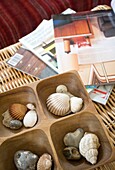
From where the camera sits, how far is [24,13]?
121 cm

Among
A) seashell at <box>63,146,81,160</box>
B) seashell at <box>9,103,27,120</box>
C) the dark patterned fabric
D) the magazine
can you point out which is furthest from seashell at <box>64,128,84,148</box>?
Answer: the dark patterned fabric

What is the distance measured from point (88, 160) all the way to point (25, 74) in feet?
1.09

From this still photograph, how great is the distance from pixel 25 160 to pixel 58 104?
0.50 ft

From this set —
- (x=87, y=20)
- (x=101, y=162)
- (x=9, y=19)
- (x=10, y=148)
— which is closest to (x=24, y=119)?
(x=10, y=148)

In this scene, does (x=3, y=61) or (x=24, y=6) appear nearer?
(x=3, y=61)

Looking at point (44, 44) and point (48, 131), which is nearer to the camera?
point (48, 131)

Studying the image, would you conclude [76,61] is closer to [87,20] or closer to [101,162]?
[87,20]

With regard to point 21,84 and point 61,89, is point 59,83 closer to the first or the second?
point 61,89

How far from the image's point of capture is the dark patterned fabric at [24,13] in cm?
117

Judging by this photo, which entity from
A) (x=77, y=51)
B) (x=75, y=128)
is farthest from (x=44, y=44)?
(x=75, y=128)

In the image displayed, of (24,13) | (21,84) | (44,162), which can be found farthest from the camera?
(24,13)

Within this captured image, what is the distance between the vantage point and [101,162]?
1.94ft

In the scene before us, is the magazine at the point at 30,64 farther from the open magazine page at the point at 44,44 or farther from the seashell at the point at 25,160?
the seashell at the point at 25,160

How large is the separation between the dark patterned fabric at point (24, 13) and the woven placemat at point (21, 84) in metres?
0.24
